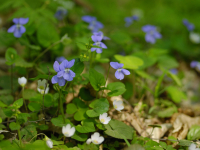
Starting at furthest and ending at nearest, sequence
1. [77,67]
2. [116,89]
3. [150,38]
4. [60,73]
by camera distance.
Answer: [150,38] < [116,89] < [77,67] < [60,73]

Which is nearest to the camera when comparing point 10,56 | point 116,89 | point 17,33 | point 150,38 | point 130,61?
point 116,89

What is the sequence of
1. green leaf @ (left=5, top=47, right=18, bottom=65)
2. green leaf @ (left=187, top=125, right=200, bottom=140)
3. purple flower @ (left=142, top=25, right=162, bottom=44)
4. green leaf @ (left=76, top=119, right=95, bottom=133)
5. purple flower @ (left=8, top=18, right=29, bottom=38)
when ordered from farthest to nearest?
purple flower @ (left=142, top=25, right=162, bottom=44)
purple flower @ (left=8, top=18, right=29, bottom=38)
green leaf @ (left=5, top=47, right=18, bottom=65)
green leaf @ (left=187, top=125, right=200, bottom=140)
green leaf @ (left=76, top=119, right=95, bottom=133)

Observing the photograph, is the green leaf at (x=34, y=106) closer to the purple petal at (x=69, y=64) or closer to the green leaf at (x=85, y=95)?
the green leaf at (x=85, y=95)

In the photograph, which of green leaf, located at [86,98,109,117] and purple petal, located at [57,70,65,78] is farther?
green leaf, located at [86,98,109,117]

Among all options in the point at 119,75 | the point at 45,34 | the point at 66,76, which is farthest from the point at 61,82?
the point at 45,34

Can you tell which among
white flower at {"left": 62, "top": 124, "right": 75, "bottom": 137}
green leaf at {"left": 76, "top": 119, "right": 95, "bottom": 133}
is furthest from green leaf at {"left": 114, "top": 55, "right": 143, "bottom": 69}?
white flower at {"left": 62, "top": 124, "right": 75, "bottom": 137}

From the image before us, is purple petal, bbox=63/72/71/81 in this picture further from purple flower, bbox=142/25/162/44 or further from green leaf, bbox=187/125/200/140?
purple flower, bbox=142/25/162/44

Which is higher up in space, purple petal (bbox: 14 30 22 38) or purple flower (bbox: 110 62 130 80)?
purple petal (bbox: 14 30 22 38)

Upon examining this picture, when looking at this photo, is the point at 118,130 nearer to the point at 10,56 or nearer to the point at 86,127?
the point at 86,127

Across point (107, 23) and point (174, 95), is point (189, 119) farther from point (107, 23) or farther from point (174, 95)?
point (107, 23)
